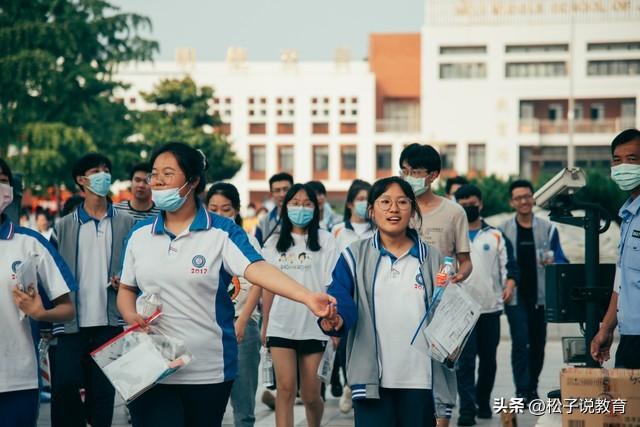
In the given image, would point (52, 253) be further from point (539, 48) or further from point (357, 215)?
point (539, 48)

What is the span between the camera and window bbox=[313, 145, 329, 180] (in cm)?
7619

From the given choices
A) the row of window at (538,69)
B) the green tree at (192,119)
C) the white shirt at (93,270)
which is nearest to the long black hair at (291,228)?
the white shirt at (93,270)

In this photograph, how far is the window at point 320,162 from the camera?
76.2 m

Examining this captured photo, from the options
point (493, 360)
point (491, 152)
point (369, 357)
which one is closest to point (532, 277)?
point (493, 360)

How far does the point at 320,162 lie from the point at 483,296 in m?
66.5

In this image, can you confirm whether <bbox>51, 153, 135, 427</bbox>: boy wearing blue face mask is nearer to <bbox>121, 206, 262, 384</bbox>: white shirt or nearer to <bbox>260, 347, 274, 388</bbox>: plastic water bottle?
<bbox>260, 347, 274, 388</bbox>: plastic water bottle

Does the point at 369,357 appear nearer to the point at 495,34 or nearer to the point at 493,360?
the point at 493,360

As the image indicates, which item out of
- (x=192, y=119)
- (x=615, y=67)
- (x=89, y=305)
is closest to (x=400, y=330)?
(x=89, y=305)

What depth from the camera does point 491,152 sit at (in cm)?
7275

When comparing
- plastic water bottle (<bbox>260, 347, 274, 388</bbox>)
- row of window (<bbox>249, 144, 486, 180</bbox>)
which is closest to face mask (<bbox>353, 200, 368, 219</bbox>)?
plastic water bottle (<bbox>260, 347, 274, 388</bbox>)

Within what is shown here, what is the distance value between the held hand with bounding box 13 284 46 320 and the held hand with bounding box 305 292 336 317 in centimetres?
133

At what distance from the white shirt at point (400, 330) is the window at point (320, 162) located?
230 ft

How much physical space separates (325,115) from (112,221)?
68594 mm

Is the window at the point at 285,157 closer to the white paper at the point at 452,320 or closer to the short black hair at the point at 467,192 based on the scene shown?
the short black hair at the point at 467,192
